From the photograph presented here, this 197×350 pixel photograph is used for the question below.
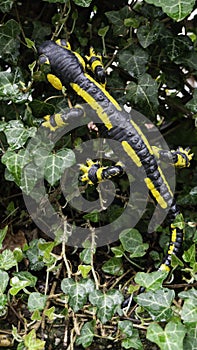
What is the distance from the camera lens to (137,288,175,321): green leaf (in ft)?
4.44

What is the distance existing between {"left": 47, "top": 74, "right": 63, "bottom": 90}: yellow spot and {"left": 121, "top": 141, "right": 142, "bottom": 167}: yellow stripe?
257 millimetres

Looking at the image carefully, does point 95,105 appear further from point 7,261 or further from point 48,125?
point 7,261

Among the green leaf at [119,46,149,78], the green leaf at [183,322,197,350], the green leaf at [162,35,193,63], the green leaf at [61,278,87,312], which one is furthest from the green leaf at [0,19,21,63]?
the green leaf at [183,322,197,350]

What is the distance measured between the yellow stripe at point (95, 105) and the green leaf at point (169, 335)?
2.00ft

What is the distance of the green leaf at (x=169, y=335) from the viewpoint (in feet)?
4.26

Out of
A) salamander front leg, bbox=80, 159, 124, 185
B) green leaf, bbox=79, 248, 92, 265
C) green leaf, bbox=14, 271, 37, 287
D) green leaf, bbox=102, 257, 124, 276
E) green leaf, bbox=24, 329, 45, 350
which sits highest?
salamander front leg, bbox=80, 159, 124, 185

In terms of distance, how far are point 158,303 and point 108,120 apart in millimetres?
565

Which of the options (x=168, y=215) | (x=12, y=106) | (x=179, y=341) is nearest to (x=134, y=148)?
(x=168, y=215)

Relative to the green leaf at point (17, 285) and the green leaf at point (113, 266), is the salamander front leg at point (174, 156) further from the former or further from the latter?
the green leaf at point (17, 285)

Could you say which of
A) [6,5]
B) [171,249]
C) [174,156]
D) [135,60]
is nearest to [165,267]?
[171,249]

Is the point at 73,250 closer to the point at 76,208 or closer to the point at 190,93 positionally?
the point at 76,208

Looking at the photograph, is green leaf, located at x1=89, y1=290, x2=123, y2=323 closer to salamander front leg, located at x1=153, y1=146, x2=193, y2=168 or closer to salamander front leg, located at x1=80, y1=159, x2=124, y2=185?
salamander front leg, located at x1=80, y1=159, x2=124, y2=185

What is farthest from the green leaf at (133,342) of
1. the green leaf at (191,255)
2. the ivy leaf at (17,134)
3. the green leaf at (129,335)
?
the ivy leaf at (17,134)

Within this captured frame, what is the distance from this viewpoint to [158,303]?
1.36 metres
